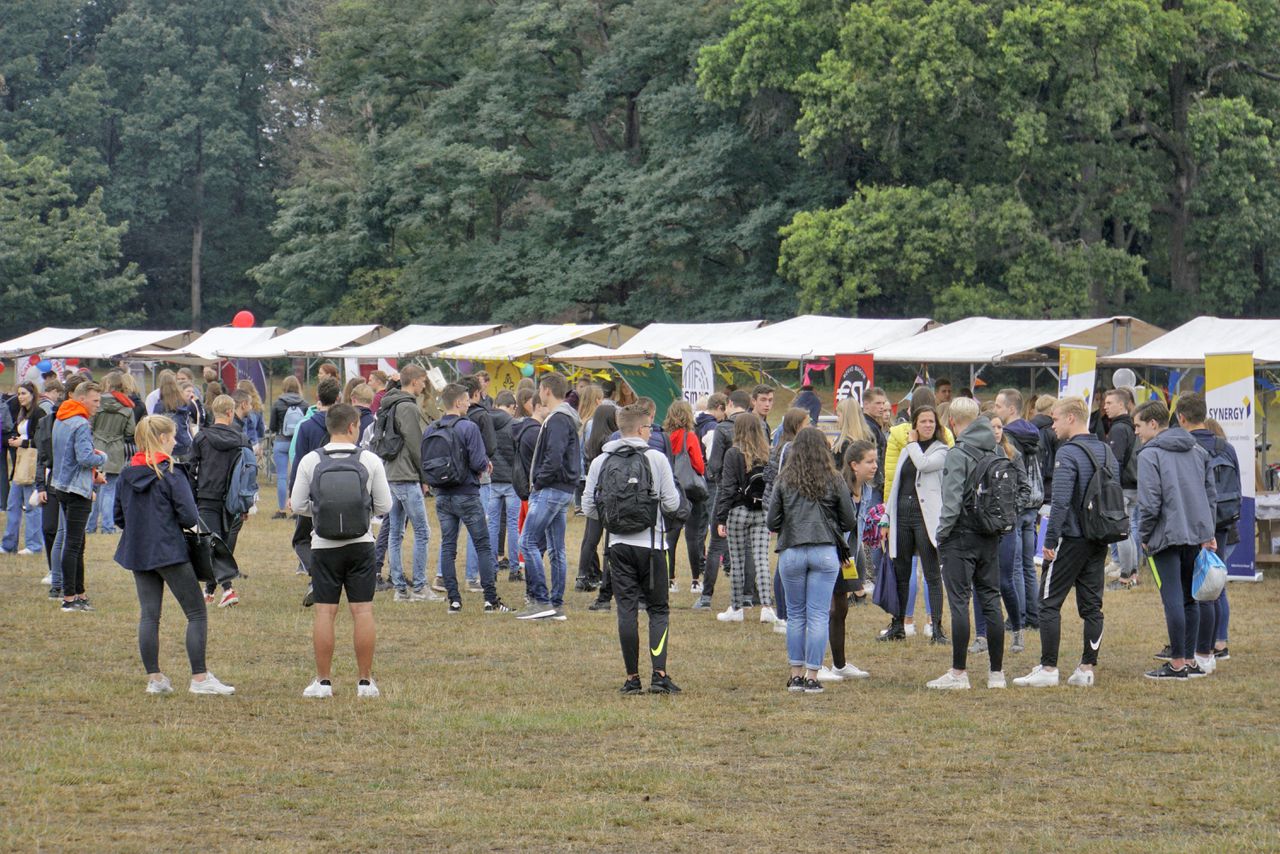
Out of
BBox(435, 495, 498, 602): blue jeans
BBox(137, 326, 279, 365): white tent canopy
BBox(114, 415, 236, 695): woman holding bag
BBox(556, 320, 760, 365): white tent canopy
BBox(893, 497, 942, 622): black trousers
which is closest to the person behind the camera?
BBox(114, 415, 236, 695): woman holding bag

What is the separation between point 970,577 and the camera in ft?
27.3

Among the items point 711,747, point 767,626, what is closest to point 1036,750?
point 711,747

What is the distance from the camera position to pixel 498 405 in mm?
14039

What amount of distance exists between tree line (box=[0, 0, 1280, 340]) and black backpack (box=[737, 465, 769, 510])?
24.6 meters

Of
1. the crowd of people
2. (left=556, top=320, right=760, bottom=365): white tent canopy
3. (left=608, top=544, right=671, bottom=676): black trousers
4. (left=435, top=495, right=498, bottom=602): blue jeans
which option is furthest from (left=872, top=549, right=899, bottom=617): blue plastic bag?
(left=556, top=320, right=760, bottom=365): white tent canopy

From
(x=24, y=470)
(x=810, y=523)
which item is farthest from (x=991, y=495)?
(x=24, y=470)

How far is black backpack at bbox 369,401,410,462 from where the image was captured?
1150 cm

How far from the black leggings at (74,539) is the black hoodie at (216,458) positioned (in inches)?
31.4

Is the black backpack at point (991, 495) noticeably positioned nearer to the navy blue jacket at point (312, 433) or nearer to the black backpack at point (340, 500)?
the black backpack at point (340, 500)

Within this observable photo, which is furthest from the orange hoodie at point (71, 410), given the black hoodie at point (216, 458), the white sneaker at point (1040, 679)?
the white sneaker at point (1040, 679)

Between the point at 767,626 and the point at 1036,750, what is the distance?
393 centimetres

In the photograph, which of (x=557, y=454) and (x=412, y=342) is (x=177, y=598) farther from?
(x=412, y=342)

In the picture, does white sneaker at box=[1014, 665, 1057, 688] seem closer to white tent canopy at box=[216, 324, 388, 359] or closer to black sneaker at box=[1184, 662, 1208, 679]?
black sneaker at box=[1184, 662, 1208, 679]

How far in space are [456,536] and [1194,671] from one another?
16.6 feet
